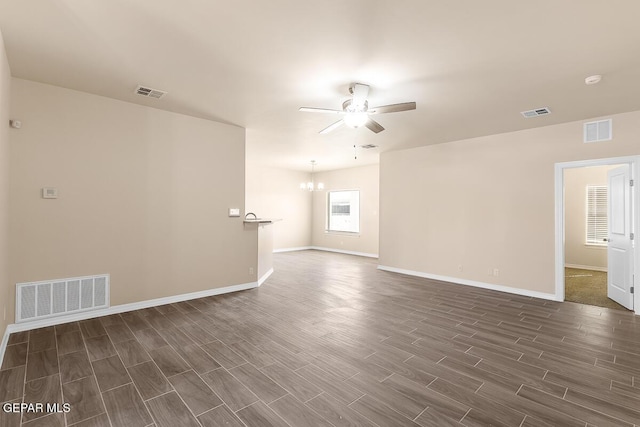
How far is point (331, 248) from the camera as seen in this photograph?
1031cm

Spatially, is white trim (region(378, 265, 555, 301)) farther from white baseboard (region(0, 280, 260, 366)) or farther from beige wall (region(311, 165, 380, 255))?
white baseboard (region(0, 280, 260, 366))

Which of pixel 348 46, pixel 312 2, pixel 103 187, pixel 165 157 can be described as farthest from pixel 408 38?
pixel 103 187

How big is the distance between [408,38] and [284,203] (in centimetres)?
798

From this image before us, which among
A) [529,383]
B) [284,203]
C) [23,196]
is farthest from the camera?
[284,203]

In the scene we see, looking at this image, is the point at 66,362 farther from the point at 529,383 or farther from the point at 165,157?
the point at 529,383

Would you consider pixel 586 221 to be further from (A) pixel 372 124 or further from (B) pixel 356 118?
(B) pixel 356 118

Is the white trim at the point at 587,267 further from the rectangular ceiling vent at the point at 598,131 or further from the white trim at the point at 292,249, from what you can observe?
the white trim at the point at 292,249

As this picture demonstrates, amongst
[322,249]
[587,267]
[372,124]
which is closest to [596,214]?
[587,267]

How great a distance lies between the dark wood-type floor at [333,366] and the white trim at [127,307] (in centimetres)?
15

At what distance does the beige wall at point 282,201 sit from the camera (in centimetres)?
934

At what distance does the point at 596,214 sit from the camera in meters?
7.07

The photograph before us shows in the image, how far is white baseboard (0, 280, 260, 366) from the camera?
3247 millimetres

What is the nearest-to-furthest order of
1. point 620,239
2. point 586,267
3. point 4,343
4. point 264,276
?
point 4,343
point 620,239
point 264,276
point 586,267

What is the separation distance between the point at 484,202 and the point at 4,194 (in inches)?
265
